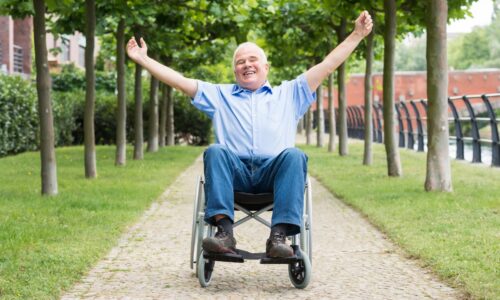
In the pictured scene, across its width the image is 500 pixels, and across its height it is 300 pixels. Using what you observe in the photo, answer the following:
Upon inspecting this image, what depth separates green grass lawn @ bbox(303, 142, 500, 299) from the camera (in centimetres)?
669

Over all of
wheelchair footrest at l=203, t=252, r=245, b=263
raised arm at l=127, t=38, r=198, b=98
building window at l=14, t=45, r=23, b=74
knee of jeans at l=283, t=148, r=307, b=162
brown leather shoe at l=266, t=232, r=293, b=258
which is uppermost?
building window at l=14, t=45, r=23, b=74

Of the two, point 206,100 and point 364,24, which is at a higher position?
point 364,24

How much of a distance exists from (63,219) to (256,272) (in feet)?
10.7

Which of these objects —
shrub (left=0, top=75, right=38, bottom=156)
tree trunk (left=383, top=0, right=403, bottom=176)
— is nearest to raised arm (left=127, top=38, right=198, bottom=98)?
tree trunk (left=383, top=0, right=403, bottom=176)

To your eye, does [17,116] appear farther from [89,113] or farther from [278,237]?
[278,237]

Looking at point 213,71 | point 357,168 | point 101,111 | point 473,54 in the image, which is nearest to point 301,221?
point 357,168

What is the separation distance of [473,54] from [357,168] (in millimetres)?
87318

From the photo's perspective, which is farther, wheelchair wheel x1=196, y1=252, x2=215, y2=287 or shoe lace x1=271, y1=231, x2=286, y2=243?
wheelchair wheel x1=196, y1=252, x2=215, y2=287

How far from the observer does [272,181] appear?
6262 millimetres

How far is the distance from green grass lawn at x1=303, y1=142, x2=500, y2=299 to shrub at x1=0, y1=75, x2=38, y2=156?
355 inches

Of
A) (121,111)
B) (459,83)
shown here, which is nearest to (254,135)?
(121,111)

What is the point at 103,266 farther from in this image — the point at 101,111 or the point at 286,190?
the point at 101,111

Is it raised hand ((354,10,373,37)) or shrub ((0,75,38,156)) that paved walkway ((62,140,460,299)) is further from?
shrub ((0,75,38,156))

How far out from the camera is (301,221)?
6.16 metres
